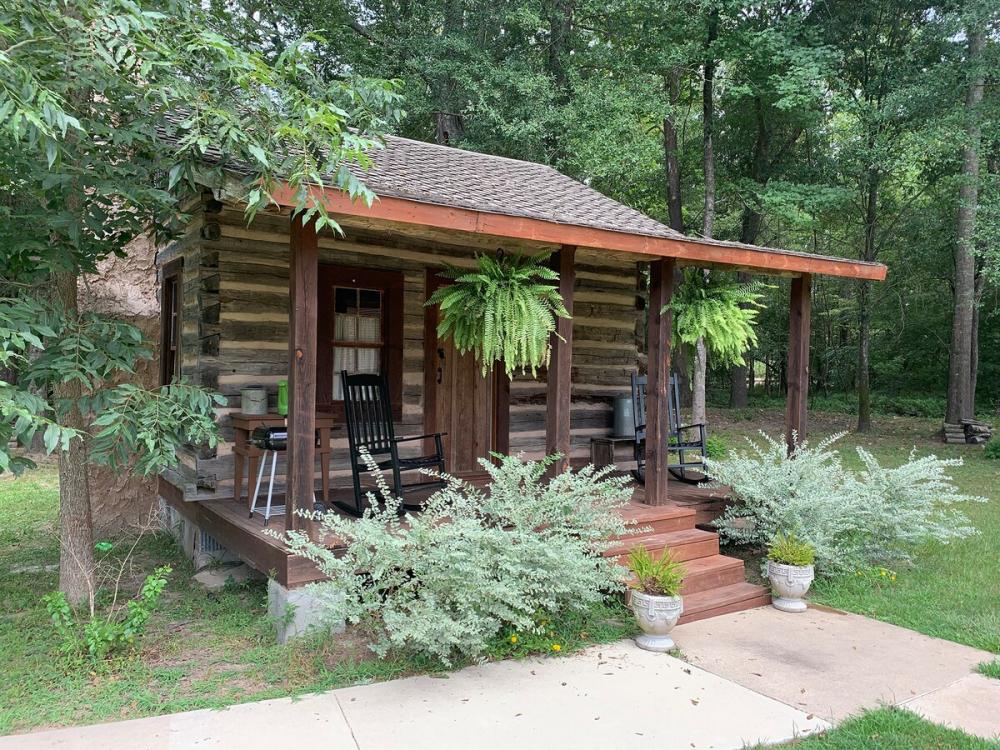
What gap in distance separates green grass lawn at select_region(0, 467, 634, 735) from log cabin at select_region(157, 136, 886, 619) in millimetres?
402

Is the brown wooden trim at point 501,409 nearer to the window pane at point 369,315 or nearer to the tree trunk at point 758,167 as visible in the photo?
the window pane at point 369,315

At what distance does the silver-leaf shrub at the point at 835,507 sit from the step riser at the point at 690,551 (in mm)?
224

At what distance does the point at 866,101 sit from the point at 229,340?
488 inches

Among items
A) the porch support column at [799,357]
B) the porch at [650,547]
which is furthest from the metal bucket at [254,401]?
the porch support column at [799,357]

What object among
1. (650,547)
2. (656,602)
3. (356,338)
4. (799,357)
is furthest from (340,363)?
(799,357)

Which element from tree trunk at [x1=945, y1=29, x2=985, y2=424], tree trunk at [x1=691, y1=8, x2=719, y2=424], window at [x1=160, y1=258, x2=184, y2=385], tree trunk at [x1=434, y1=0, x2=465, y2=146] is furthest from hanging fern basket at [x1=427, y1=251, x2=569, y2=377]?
tree trunk at [x1=945, y1=29, x2=985, y2=424]

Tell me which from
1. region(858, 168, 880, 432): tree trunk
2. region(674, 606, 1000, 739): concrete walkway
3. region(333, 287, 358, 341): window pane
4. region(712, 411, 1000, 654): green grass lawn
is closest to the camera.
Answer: region(674, 606, 1000, 739): concrete walkway

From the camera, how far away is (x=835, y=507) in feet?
16.8

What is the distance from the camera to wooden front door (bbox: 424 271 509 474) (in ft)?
21.1

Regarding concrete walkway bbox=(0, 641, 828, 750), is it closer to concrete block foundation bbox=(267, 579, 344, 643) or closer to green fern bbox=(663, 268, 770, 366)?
concrete block foundation bbox=(267, 579, 344, 643)

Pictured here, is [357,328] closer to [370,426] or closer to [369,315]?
[369,315]

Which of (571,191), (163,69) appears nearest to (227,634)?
(163,69)

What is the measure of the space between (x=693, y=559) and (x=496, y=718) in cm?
249

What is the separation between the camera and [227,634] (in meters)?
4.15
